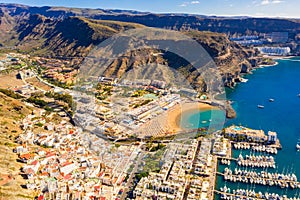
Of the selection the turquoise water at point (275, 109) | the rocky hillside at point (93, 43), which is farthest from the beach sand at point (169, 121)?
the rocky hillside at point (93, 43)

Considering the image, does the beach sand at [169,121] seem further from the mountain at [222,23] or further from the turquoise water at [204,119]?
the mountain at [222,23]

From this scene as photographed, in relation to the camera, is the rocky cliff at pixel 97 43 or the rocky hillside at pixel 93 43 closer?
the rocky cliff at pixel 97 43

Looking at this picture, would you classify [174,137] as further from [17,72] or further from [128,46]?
[17,72]

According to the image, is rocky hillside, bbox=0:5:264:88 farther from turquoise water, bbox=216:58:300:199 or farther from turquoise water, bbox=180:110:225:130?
turquoise water, bbox=180:110:225:130

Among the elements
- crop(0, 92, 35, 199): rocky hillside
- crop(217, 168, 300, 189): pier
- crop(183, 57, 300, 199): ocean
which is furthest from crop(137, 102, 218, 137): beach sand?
crop(0, 92, 35, 199): rocky hillside

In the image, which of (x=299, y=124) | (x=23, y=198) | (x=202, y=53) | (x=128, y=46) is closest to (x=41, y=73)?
(x=128, y=46)

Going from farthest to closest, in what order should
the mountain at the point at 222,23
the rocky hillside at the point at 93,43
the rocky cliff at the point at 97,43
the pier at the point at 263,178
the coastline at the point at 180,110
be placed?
the mountain at the point at 222,23, the rocky hillside at the point at 93,43, the rocky cliff at the point at 97,43, the coastline at the point at 180,110, the pier at the point at 263,178

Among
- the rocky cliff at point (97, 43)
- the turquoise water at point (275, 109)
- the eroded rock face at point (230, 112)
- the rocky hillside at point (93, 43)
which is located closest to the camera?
the turquoise water at point (275, 109)

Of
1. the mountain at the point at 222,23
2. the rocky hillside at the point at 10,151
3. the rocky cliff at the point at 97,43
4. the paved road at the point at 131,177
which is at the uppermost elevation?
the mountain at the point at 222,23
